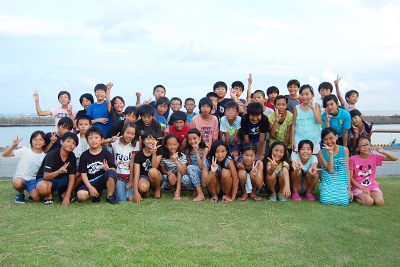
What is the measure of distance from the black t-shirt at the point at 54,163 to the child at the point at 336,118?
4.42 m

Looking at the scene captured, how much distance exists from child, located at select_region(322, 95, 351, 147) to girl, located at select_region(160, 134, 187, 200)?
273cm

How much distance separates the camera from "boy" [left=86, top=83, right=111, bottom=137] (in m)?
6.22

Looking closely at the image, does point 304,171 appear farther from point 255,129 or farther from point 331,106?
point 331,106

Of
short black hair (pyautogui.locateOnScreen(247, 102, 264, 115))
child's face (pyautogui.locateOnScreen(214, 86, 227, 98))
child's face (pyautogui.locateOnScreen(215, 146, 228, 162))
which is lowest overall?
child's face (pyautogui.locateOnScreen(215, 146, 228, 162))

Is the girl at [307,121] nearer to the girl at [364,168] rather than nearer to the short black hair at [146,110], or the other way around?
the girl at [364,168]

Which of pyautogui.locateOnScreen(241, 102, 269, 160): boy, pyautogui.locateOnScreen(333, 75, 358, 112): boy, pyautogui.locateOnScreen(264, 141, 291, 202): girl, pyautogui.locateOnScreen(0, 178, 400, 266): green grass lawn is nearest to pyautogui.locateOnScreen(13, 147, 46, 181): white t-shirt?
pyautogui.locateOnScreen(0, 178, 400, 266): green grass lawn

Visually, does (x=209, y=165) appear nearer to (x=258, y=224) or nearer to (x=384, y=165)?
(x=258, y=224)

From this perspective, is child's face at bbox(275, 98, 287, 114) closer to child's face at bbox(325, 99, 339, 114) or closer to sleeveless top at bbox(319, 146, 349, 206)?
child's face at bbox(325, 99, 339, 114)

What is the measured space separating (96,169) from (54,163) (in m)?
0.62

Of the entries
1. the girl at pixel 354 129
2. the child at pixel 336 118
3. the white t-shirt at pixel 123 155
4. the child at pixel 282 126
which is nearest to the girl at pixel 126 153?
the white t-shirt at pixel 123 155

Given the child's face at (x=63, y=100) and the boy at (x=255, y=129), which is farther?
the child's face at (x=63, y=100)

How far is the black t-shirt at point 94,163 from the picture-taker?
190 inches

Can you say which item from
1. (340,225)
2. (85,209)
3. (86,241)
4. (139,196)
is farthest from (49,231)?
(340,225)

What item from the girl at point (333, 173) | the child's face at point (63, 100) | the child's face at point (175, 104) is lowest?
the girl at point (333, 173)
